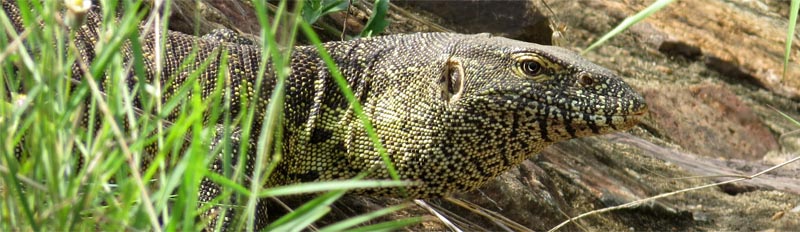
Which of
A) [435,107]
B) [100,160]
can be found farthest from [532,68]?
[100,160]

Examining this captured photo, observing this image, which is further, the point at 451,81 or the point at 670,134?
the point at 670,134

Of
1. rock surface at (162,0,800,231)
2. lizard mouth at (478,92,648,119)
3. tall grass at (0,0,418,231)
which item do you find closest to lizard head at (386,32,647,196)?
lizard mouth at (478,92,648,119)

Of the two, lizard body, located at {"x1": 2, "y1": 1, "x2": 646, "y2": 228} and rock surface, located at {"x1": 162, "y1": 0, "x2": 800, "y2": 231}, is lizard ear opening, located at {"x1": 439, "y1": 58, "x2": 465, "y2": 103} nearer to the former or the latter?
lizard body, located at {"x1": 2, "y1": 1, "x2": 646, "y2": 228}

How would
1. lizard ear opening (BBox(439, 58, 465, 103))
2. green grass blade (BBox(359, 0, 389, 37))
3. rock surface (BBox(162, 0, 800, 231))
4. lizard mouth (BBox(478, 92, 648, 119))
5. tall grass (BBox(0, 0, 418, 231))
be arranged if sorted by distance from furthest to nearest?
rock surface (BBox(162, 0, 800, 231)) < green grass blade (BBox(359, 0, 389, 37)) < lizard ear opening (BBox(439, 58, 465, 103)) < lizard mouth (BBox(478, 92, 648, 119)) < tall grass (BBox(0, 0, 418, 231))

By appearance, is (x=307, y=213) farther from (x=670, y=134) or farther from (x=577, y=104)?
(x=670, y=134)

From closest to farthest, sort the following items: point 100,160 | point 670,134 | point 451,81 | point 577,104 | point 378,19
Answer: point 100,160
point 577,104
point 451,81
point 378,19
point 670,134

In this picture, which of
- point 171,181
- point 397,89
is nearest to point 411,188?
point 397,89

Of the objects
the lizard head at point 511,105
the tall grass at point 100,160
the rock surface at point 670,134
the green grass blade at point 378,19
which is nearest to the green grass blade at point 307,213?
the tall grass at point 100,160
